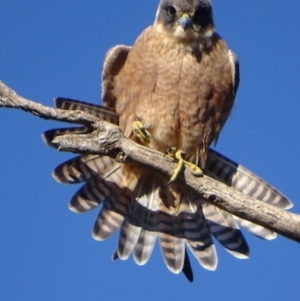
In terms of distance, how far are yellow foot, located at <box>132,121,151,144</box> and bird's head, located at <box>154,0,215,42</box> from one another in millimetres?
689

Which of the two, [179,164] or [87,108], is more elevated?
[87,108]

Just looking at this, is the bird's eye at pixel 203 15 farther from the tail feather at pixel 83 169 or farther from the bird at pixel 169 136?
the tail feather at pixel 83 169

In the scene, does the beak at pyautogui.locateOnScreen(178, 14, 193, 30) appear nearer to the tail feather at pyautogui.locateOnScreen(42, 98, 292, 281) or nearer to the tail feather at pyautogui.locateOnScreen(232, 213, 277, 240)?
the tail feather at pyautogui.locateOnScreen(42, 98, 292, 281)

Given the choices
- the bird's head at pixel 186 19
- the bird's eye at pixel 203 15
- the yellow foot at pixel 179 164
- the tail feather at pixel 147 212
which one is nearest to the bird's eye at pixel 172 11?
the bird's head at pixel 186 19

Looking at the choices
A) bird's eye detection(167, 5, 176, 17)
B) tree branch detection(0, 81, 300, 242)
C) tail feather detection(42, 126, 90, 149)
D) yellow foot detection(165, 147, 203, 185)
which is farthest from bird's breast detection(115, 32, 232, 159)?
tree branch detection(0, 81, 300, 242)

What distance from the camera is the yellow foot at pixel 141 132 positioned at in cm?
555

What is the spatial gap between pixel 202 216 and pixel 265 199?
0.53 meters

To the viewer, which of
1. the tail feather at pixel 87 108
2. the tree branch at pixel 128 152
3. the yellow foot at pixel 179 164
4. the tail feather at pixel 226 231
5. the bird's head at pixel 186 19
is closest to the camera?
the tree branch at pixel 128 152

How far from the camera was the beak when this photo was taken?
5.61 m

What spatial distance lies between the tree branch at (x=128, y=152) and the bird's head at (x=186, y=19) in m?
1.31

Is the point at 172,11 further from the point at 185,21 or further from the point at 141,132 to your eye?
the point at 141,132

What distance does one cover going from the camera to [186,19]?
5.63 meters

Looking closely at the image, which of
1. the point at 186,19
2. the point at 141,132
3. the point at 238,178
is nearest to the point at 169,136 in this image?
the point at 141,132

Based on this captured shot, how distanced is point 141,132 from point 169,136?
0.21 metres
